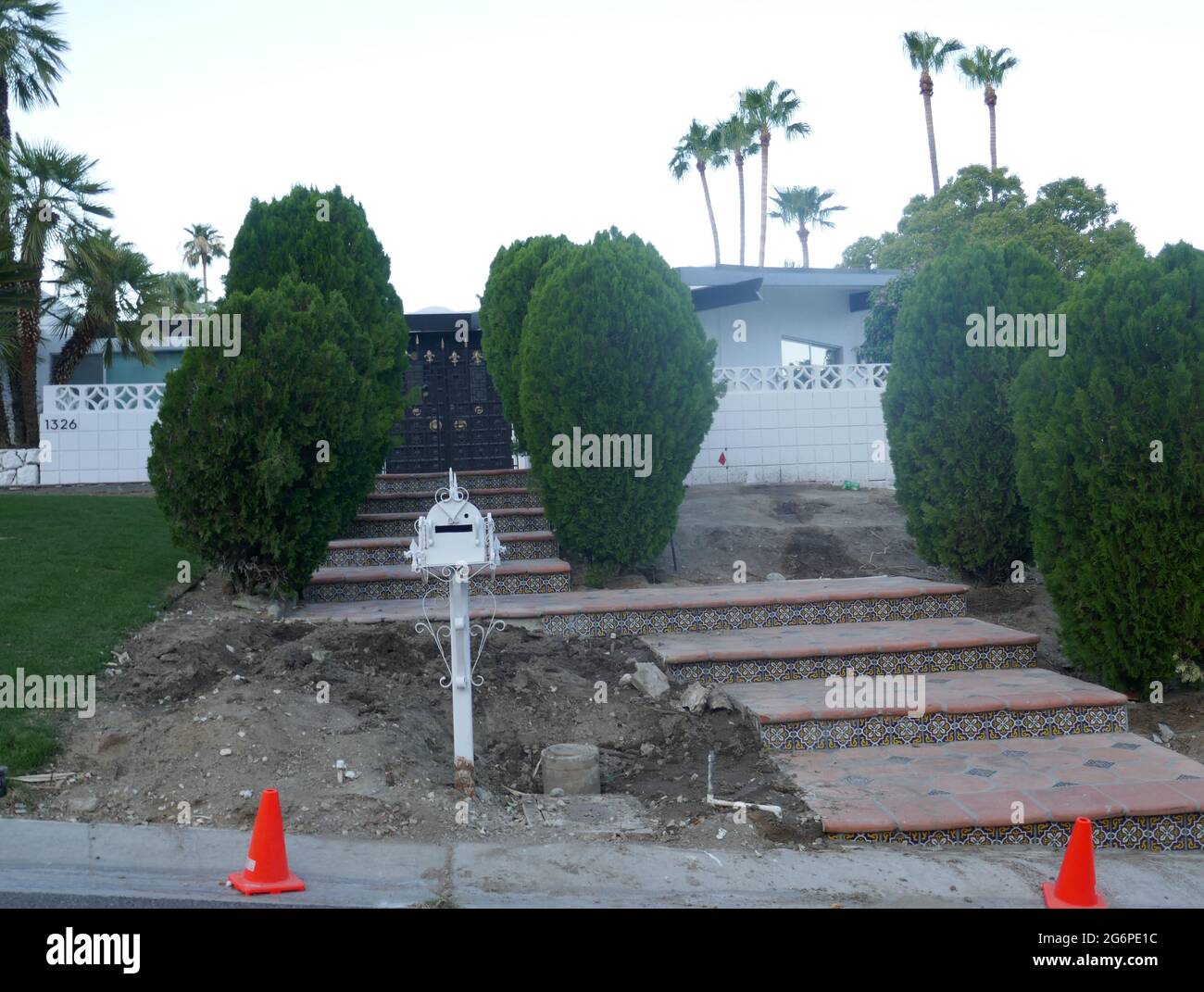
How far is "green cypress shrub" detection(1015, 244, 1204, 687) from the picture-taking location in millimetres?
6719

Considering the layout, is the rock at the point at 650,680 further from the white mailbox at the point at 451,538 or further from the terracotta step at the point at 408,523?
the terracotta step at the point at 408,523

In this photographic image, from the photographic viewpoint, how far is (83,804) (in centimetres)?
531

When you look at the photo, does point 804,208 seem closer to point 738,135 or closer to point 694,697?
point 738,135

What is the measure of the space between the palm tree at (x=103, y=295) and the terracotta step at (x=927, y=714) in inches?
573

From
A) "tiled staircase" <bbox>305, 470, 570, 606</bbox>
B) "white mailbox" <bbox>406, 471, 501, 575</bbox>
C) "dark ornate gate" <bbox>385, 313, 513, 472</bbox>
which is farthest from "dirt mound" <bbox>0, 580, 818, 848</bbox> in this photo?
"dark ornate gate" <bbox>385, 313, 513, 472</bbox>

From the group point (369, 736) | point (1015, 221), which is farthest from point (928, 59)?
point (369, 736)

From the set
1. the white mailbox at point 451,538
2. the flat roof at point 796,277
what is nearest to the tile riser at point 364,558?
the white mailbox at point 451,538

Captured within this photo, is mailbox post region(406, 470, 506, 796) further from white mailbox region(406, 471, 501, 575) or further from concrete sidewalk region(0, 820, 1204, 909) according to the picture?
concrete sidewalk region(0, 820, 1204, 909)

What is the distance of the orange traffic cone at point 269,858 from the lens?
4.44 m

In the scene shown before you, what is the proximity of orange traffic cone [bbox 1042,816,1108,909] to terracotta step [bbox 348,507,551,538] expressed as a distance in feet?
23.1

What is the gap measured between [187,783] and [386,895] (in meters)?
1.65
